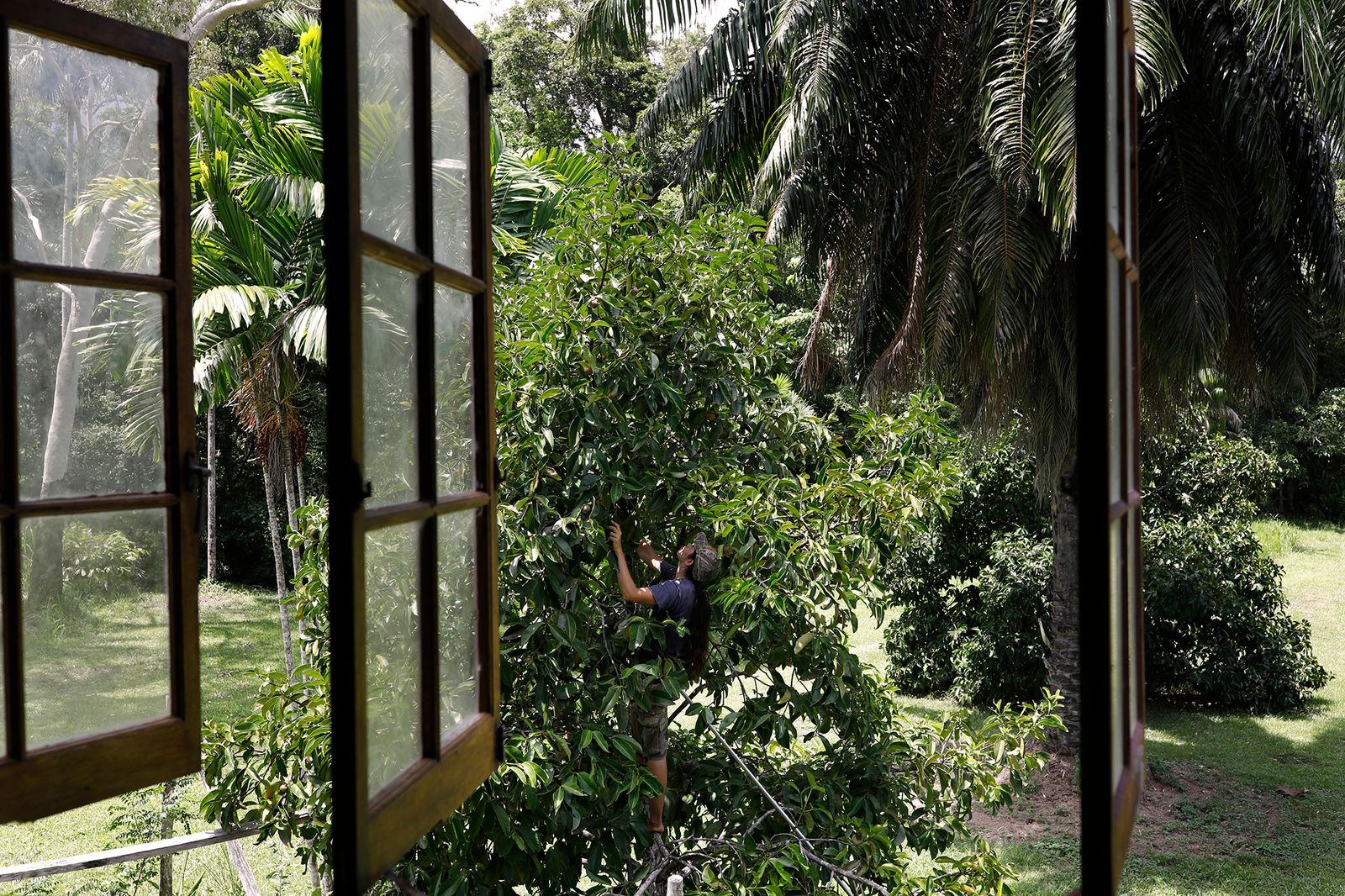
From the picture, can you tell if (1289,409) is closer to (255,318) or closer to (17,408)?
(255,318)

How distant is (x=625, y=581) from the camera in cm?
408

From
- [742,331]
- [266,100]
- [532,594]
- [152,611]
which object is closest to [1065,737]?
[742,331]

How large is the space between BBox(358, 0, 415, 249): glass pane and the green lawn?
7055 mm

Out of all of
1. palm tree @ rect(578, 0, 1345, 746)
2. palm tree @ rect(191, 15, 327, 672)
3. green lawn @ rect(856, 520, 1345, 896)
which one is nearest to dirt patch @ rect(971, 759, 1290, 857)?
green lawn @ rect(856, 520, 1345, 896)

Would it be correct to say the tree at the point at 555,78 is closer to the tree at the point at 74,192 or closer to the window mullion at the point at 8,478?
the tree at the point at 74,192

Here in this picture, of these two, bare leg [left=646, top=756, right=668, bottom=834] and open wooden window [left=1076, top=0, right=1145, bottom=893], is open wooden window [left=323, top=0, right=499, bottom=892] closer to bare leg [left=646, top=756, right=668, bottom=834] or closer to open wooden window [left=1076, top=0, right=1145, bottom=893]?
open wooden window [left=1076, top=0, right=1145, bottom=893]

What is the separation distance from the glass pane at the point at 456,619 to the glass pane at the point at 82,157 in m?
0.91

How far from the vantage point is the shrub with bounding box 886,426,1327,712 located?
33.4ft

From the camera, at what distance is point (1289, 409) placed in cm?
2017

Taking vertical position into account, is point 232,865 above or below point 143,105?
below

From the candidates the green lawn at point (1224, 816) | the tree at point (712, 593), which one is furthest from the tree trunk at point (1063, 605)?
the tree at point (712, 593)

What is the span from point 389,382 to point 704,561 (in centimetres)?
280

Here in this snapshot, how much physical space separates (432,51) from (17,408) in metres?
1.04

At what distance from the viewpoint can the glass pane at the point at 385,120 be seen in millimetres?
1302
